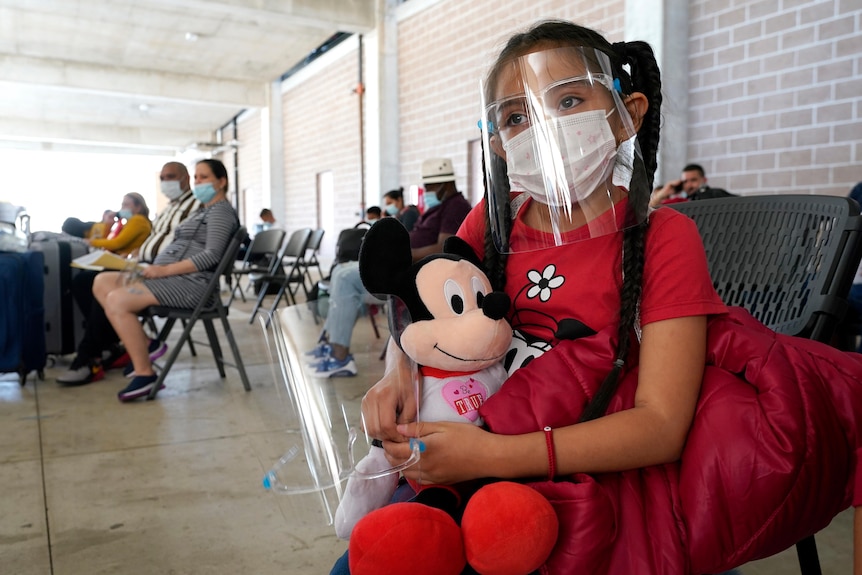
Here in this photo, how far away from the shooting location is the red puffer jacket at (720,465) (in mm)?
577

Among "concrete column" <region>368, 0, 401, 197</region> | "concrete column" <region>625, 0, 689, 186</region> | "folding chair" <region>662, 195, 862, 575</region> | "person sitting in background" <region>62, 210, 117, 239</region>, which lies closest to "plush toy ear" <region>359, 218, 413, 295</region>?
"folding chair" <region>662, 195, 862, 575</region>

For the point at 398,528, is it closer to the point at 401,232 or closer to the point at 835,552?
the point at 401,232

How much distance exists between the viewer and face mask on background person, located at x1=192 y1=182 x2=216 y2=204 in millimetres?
3057

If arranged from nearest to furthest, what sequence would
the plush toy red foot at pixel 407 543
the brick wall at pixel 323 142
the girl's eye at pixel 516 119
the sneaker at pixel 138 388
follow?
1. the plush toy red foot at pixel 407 543
2. the girl's eye at pixel 516 119
3. the sneaker at pixel 138 388
4. the brick wall at pixel 323 142

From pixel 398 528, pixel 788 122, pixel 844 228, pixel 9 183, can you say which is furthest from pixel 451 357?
pixel 9 183

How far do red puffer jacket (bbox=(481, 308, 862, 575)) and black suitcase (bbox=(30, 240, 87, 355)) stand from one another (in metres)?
3.04

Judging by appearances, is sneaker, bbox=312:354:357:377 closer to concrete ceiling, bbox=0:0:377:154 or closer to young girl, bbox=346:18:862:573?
young girl, bbox=346:18:862:573

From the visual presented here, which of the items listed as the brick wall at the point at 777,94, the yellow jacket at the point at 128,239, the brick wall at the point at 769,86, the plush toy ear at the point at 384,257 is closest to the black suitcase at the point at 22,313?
the yellow jacket at the point at 128,239

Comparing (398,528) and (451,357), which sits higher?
(451,357)

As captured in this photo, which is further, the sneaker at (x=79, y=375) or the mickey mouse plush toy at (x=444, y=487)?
the sneaker at (x=79, y=375)

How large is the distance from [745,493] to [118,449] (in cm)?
201

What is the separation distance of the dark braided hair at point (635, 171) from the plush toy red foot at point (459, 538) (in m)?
0.14

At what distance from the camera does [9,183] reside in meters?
18.2

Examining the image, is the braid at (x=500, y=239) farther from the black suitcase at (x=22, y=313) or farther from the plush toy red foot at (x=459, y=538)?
the black suitcase at (x=22, y=313)
